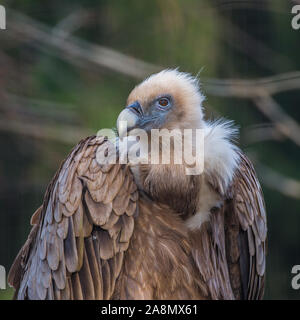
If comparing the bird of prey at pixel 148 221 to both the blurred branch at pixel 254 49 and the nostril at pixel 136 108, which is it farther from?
the blurred branch at pixel 254 49

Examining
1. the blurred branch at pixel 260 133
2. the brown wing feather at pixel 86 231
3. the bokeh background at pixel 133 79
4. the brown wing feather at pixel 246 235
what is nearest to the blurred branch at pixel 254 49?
the bokeh background at pixel 133 79

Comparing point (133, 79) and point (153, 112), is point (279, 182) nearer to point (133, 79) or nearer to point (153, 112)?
point (133, 79)

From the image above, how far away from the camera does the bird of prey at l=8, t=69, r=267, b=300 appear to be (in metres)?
2.51

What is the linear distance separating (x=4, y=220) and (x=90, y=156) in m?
2.80

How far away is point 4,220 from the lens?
5.23m

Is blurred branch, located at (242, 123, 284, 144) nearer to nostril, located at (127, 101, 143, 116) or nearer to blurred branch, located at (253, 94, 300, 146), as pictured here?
blurred branch, located at (253, 94, 300, 146)

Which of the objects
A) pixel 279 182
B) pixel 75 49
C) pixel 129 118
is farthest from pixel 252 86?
pixel 129 118

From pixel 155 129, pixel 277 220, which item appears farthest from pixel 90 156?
pixel 277 220

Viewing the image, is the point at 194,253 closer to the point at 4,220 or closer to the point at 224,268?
the point at 224,268

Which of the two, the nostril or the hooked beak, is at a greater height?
the nostril

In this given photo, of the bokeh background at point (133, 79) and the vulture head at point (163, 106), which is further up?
the bokeh background at point (133, 79)

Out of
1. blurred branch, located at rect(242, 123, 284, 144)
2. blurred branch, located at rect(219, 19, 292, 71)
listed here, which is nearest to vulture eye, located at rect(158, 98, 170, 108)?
blurred branch, located at rect(242, 123, 284, 144)

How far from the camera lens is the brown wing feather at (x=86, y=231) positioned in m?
2.50

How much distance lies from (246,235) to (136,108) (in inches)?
26.1
